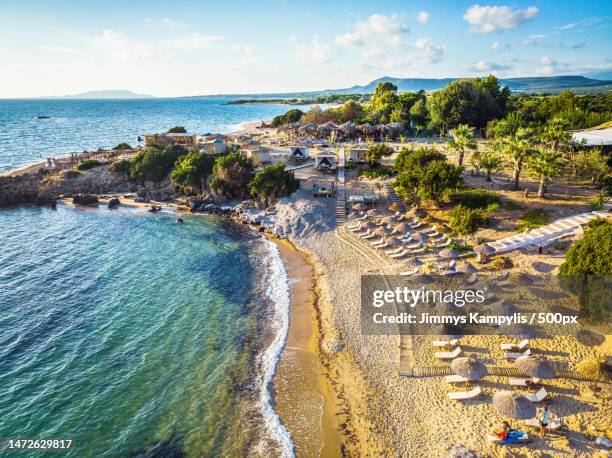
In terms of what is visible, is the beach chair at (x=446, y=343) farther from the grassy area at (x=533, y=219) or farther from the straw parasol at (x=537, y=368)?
the grassy area at (x=533, y=219)

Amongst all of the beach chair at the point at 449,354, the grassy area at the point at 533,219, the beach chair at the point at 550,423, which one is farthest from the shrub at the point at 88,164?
the beach chair at the point at 550,423

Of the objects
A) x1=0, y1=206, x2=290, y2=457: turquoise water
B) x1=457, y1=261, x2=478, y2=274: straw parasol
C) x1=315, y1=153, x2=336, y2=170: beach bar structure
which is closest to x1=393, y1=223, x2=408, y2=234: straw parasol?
x1=457, y1=261, x2=478, y2=274: straw parasol

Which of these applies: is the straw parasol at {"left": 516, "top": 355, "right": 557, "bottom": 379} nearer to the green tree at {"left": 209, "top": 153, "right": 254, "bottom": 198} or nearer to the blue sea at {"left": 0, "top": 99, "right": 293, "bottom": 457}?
the blue sea at {"left": 0, "top": 99, "right": 293, "bottom": 457}

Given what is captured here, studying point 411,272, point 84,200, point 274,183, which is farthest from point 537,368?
point 84,200

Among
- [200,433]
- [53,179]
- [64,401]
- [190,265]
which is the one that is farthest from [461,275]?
[53,179]

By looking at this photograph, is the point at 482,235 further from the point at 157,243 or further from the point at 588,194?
the point at 157,243
